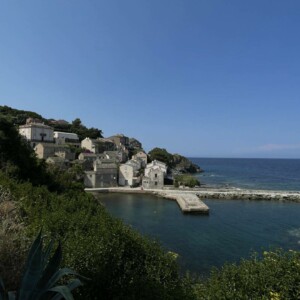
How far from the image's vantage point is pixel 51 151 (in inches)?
2350

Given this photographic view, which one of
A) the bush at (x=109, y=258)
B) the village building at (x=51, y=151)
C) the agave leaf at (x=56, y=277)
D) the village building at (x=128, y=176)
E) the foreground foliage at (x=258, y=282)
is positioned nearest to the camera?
the agave leaf at (x=56, y=277)

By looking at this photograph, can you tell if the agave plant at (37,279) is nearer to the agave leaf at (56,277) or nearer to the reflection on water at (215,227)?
the agave leaf at (56,277)

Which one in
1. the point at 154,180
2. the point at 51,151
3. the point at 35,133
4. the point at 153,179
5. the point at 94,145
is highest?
the point at 35,133

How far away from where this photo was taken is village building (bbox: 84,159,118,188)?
5469cm

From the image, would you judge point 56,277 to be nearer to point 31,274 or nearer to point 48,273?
point 48,273

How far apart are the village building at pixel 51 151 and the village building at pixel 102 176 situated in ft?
26.4

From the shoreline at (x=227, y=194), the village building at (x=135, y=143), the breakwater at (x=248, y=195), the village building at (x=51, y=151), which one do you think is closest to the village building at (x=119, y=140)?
the village building at (x=135, y=143)

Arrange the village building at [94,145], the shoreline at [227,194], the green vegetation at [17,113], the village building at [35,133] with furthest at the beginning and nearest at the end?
the green vegetation at [17,113] → the village building at [94,145] → the village building at [35,133] → the shoreline at [227,194]

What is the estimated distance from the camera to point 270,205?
4219cm

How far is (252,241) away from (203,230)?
478 centimetres

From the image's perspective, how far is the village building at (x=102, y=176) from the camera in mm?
54688

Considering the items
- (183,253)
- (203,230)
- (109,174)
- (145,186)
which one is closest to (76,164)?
(109,174)

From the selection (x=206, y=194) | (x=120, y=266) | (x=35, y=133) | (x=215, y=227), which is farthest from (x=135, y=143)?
(x=120, y=266)

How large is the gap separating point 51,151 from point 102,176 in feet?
42.1
